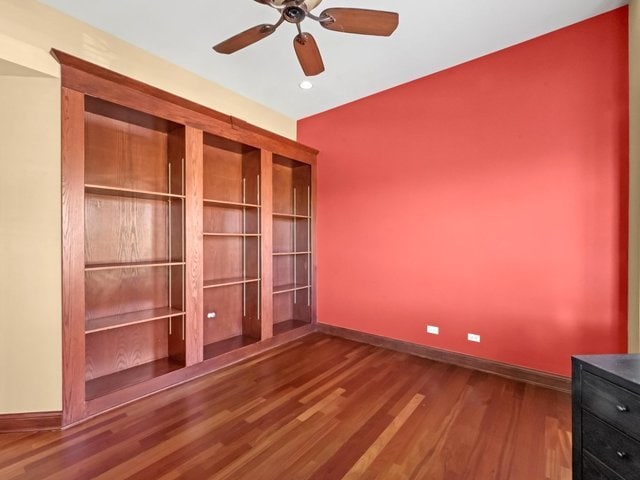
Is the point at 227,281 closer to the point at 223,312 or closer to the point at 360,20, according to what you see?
the point at 223,312

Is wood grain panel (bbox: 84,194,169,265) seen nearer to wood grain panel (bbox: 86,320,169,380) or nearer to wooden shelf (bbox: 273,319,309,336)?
wood grain panel (bbox: 86,320,169,380)

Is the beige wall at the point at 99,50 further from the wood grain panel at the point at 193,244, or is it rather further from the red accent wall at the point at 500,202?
the red accent wall at the point at 500,202

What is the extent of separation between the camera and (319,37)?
2.49m

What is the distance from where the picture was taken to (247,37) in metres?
1.88

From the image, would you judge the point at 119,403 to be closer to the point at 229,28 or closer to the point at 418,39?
the point at 229,28

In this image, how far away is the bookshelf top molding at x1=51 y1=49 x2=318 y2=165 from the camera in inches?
81.2

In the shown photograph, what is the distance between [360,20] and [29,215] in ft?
8.17

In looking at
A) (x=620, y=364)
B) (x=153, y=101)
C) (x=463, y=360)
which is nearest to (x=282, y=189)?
(x=153, y=101)

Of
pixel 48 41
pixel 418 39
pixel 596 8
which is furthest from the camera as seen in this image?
pixel 418 39

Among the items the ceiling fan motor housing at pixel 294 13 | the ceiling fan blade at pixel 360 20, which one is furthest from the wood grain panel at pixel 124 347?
the ceiling fan blade at pixel 360 20

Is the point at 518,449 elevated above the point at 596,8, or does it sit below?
below

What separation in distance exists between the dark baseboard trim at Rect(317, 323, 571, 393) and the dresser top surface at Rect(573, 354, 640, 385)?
4.78 ft

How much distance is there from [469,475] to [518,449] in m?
0.44

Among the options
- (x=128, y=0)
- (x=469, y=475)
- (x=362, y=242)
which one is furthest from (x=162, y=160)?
(x=469, y=475)
